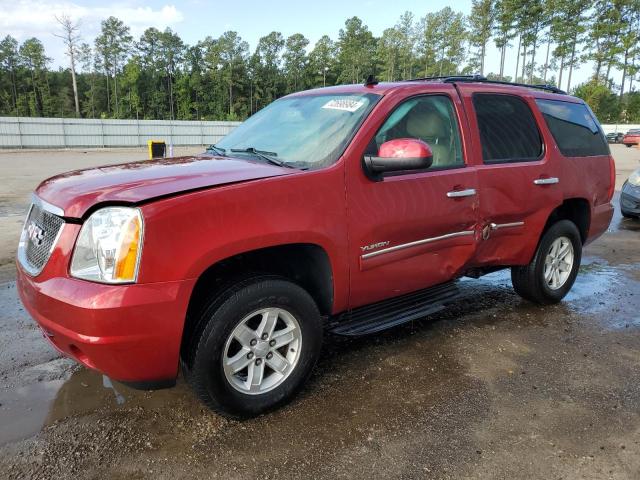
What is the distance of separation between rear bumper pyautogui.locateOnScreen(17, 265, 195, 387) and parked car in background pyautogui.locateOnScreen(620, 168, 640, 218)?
29.9 ft

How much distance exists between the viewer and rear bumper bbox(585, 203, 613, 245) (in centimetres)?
482

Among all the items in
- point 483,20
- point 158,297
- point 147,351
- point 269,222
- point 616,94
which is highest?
point 483,20

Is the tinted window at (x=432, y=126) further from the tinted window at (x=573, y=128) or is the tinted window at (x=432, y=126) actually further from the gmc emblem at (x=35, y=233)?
the gmc emblem at (x=35, y=233)

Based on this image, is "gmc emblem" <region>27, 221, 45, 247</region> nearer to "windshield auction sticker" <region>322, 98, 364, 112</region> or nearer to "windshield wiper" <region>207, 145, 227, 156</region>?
"windshield wiper" <region>207, 145, 227, 156</region>

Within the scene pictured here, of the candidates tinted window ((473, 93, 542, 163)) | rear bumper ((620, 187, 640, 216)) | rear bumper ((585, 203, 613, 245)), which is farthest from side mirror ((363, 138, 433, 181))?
rear bumper ((620, 187, 640, 216))

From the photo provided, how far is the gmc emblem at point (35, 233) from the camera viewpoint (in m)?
2.64

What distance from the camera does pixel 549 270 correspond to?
459 cm

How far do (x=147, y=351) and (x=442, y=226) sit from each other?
2.08 metres

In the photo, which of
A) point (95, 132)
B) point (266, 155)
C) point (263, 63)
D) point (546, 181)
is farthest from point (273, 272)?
point (263, 63)

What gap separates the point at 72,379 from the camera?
324 centimetres

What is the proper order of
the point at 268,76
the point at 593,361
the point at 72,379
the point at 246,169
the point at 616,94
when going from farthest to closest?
the point at 268,76
the point at 616,94
the point at 593,361
the point at 72,379
the point at 246,169

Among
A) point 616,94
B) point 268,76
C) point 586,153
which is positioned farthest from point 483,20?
point 586,153

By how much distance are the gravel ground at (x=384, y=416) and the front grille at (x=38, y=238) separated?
888 mm

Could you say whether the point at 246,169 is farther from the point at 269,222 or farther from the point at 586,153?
the point at 586,153
